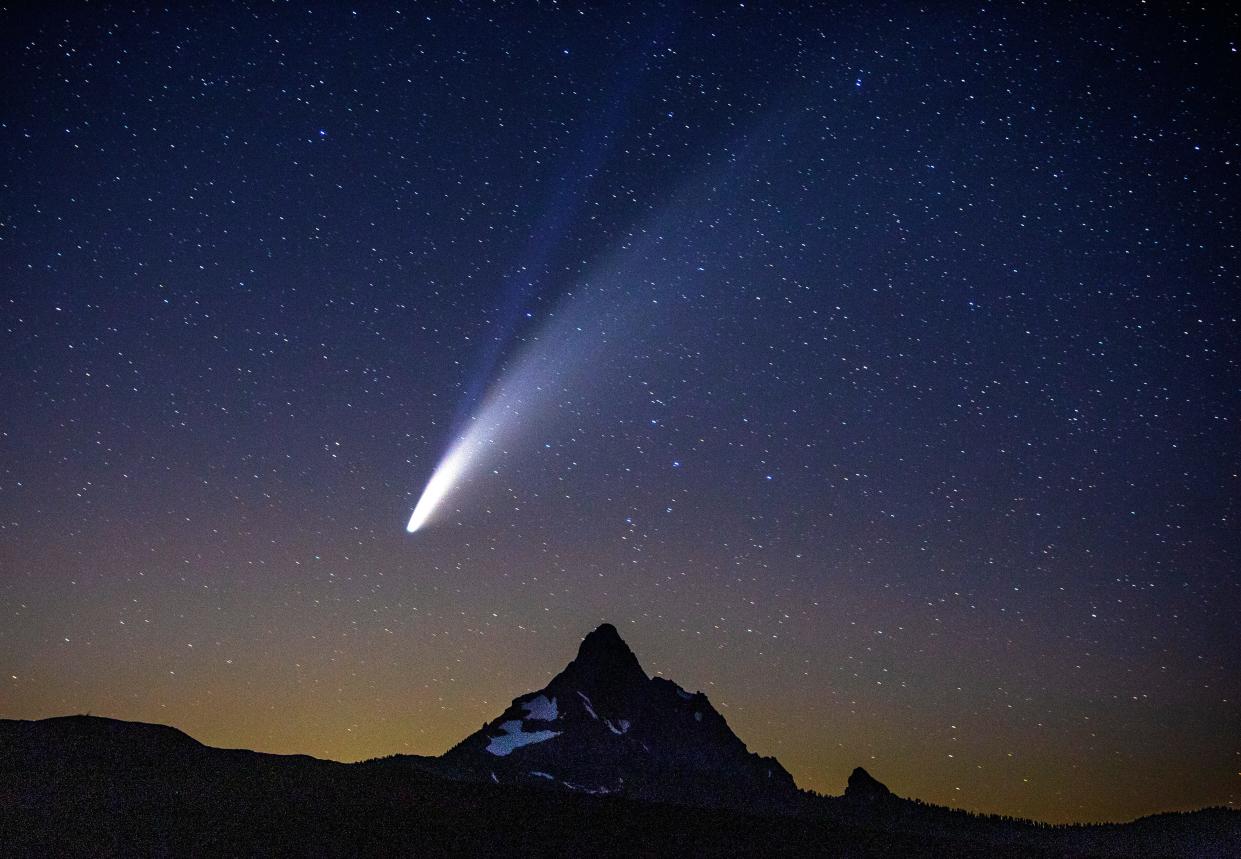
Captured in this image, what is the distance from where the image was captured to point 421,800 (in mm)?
25703

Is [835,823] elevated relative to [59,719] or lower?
lower

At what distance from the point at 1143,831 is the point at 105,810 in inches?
5313

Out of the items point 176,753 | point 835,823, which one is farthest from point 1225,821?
point 176,753

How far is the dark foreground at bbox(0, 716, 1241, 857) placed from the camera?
69.2 ft

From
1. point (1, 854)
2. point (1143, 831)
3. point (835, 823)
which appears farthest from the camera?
point (1143, 831)

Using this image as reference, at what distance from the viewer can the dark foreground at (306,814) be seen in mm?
21094

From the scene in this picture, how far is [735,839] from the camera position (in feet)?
79.4

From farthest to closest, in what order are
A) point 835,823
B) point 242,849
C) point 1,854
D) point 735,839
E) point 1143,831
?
point 1143,831
point 835,823
point 735,839
point 242,849
point 1,854

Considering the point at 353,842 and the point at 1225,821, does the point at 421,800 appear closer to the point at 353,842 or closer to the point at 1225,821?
the point at 353,842

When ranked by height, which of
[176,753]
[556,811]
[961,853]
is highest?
[176,753]

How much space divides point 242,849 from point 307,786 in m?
5.33

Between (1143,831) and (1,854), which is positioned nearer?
(1,854)

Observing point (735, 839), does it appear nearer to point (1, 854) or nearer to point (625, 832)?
point (625, 832)

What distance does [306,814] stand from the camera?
77.1ft
